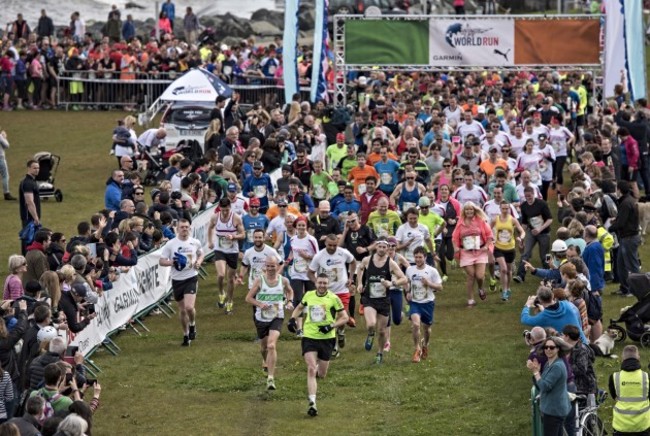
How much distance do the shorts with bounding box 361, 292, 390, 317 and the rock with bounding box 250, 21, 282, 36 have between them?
41221 mm

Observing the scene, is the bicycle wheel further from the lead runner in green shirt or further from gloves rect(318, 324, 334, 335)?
gloves rect(318, 324, 334, 335)

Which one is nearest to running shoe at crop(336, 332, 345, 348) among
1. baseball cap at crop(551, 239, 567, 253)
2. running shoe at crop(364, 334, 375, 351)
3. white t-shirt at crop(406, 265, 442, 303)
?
running shoe at crop(364, 334, 375, 351)

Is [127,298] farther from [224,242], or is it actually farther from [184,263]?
[224,242]

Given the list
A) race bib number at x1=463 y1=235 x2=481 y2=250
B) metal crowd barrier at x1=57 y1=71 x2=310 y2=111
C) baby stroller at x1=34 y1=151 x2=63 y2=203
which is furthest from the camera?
metal crowd barrier at x1=57 y1=71 x2=310 y2=111

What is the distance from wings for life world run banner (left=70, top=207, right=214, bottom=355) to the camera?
21.0 metres

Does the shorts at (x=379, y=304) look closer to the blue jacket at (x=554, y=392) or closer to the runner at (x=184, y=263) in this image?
the runner at (x=184, y=263)

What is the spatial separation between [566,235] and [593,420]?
5.66 m

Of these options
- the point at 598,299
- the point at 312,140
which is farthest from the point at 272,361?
the point at 312,140

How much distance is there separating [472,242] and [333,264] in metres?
Answer: 3.50

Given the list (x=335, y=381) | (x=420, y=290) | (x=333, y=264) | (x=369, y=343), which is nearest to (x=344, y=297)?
(x=333, y=264)

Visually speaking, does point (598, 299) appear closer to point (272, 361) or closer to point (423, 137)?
point (272, 361)

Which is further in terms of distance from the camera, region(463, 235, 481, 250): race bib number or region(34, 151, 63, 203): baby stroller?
region(34, 151, 63, 203): baby stroller

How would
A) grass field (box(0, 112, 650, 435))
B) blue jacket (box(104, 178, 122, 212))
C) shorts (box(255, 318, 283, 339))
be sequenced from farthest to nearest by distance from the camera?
blue jacket (box(104, 178, 122, 212)), shorts (box(255, 318, 283, 339)), grass field (box(0, 112, 650, 435))

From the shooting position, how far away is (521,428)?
18.2 m
